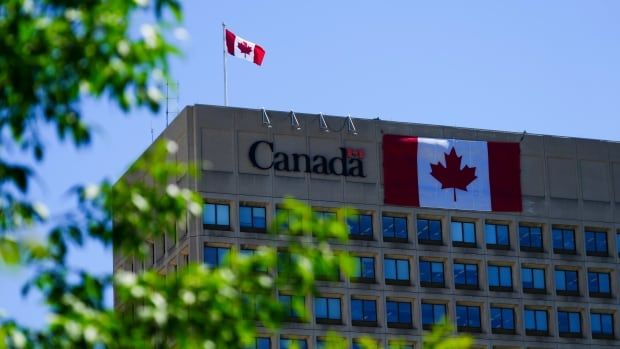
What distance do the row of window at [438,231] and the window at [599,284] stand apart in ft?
4.80

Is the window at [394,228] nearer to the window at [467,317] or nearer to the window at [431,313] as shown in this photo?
the window at [431,313]

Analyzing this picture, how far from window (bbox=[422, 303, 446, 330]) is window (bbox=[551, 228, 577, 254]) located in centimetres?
980

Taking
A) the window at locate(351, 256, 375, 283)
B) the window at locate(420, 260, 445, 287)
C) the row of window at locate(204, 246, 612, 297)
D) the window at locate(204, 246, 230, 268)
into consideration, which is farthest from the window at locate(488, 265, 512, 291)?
the window at locate(204, 246, 230, 268)

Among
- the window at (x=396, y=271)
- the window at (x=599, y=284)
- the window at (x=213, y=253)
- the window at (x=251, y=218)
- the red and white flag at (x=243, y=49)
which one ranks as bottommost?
the window at (x=599, y=284)

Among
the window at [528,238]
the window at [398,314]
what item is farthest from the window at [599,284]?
the window at [398,314]

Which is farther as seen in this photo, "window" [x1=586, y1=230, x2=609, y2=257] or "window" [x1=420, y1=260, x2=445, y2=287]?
"window" [x1=586, y1=230, x2=609, y2=257]

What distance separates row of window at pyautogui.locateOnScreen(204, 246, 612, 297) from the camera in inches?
4806

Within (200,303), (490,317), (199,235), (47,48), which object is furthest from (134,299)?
(490,317)

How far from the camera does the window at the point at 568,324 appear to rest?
126875 millimetres

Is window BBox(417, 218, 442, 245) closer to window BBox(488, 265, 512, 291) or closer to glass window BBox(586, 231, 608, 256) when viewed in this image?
window BBox(488, 265, 512, 291)

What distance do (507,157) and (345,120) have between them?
12217 mm

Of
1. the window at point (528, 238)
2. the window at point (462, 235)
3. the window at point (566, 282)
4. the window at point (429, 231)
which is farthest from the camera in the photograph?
the window at point (566, 282)

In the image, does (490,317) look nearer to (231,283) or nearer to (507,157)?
(507,157)

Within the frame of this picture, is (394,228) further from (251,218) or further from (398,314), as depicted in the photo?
(251,218)
